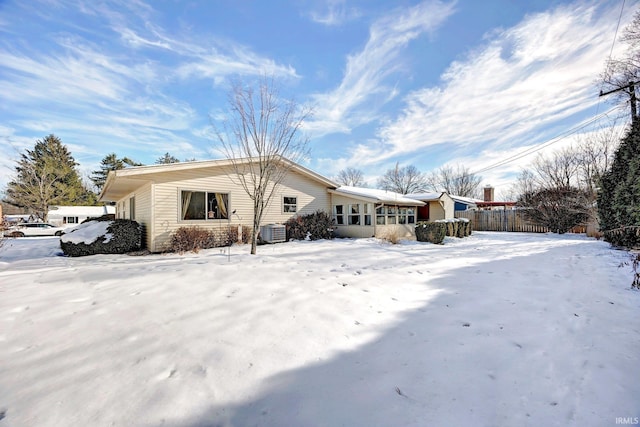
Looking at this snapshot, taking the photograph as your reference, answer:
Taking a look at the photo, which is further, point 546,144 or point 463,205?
point 463,205

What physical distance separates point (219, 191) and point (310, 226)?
4674mm

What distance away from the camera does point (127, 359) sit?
220 centimetres

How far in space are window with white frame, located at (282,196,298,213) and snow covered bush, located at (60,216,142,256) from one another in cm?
606

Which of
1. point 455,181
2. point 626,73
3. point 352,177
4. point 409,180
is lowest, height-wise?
point 455,181

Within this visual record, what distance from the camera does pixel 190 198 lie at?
1031cm

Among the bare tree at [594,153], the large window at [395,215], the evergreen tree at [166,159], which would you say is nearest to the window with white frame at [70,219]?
the evergreen tree at [166,159]

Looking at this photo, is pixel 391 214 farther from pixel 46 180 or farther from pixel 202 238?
pixel 46 180

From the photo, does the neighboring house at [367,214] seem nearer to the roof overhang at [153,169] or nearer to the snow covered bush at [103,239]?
the roof overhang at [153,169]

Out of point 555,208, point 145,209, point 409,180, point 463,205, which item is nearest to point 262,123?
point 145,209

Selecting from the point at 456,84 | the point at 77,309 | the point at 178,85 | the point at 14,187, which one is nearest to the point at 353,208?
the point at 456,84

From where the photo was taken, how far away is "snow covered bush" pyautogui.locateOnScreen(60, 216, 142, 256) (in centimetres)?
859

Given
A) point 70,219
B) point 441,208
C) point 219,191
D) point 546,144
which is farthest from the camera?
point 70,219

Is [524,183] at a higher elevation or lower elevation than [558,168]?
lower

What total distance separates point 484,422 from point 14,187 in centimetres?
3822
